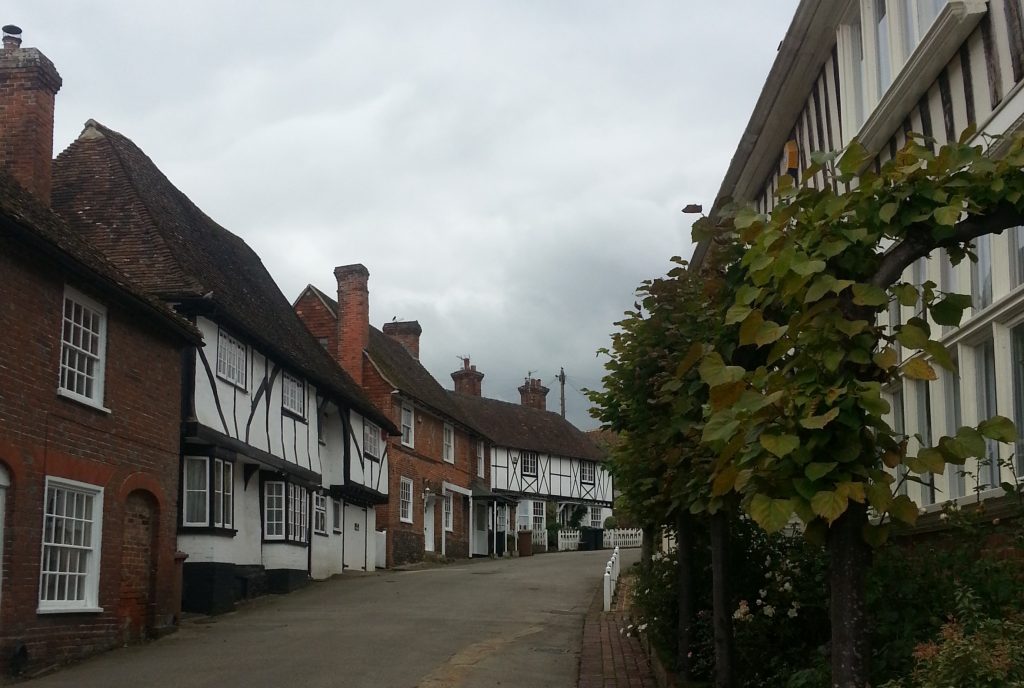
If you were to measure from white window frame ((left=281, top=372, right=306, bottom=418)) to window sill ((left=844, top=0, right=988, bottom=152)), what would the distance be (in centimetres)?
1566

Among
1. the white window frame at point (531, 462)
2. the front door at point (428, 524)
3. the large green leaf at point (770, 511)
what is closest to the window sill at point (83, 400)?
the large green leaf at point (770, 511)

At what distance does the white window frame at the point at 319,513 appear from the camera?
84.8ft

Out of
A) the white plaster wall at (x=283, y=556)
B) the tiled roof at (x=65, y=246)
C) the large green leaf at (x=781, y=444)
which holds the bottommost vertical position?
the white plaster wall at (x=283, y=556)

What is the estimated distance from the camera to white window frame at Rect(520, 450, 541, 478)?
50406mm

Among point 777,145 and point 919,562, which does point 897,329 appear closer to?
point 919,562

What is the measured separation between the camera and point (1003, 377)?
7.49 metres

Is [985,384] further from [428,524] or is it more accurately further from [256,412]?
[428,524]

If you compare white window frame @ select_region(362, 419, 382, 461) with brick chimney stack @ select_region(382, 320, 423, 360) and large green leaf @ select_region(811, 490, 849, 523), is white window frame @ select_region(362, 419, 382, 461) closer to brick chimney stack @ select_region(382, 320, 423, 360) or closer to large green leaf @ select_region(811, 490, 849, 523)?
brick chimney stack @ select_region(382, 320, 423, 360)

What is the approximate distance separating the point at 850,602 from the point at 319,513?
22243 millimetres

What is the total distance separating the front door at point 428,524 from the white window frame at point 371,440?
5.77 meters

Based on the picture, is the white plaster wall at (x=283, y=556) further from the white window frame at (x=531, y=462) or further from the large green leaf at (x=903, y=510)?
the white window frame at (x=531, y=462)

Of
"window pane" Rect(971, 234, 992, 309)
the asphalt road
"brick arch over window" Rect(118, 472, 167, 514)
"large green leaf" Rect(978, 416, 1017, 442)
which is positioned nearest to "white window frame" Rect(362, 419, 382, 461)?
the asphalt road

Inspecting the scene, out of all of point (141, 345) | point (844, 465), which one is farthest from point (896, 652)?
point (141, 345)

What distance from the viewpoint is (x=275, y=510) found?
899 inches
